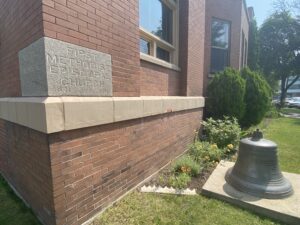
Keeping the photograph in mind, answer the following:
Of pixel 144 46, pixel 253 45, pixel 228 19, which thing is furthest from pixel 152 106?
pixel 253 45

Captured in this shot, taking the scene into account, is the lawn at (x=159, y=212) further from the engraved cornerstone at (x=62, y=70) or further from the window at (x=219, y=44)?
the window at (x=219, y=44)

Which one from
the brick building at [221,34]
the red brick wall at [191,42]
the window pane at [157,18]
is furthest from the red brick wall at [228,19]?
the window pane at [157,18]

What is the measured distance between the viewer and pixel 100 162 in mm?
2828

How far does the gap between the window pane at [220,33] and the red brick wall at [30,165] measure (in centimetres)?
803

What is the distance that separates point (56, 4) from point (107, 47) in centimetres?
85

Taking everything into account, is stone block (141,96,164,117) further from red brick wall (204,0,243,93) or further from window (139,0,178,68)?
red brick wall (204,0,243,93)

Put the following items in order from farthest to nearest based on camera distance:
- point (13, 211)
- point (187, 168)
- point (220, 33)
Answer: point (220, 33)
point (187, 168)
point (13, 211)

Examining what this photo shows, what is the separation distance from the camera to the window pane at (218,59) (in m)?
8.93

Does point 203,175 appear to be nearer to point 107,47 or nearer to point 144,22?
point 107,47

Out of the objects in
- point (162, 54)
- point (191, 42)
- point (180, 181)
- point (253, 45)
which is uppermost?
point (253, 45)

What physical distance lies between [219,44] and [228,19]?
1.20 meters

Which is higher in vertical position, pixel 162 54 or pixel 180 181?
pixel 162 54

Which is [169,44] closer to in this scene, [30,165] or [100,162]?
[100,162]

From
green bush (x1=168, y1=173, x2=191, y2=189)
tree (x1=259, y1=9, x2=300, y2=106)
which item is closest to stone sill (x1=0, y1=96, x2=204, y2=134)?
green bush (x1=168, y1=173, x2=191, y2=189)
